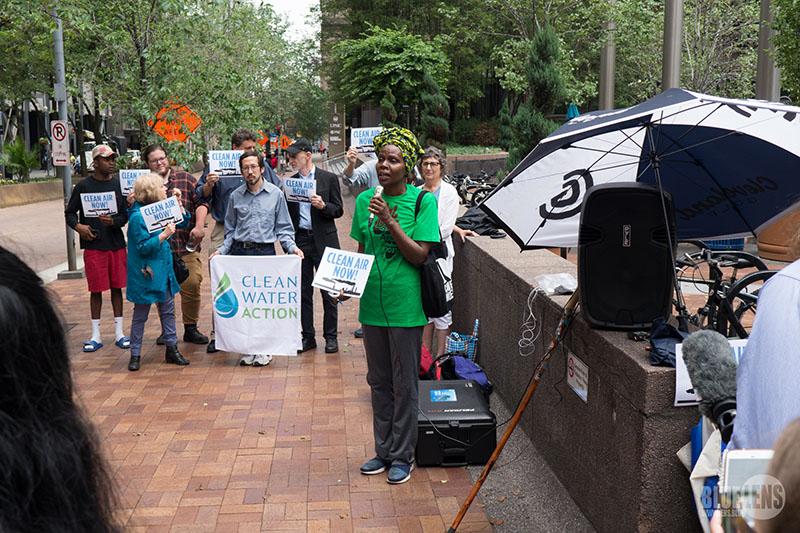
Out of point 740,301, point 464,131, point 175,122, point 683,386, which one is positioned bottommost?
point 740,301

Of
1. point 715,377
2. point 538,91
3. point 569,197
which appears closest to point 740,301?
point 569,197

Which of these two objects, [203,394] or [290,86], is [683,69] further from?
[290,86]

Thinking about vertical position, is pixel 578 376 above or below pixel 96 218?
below

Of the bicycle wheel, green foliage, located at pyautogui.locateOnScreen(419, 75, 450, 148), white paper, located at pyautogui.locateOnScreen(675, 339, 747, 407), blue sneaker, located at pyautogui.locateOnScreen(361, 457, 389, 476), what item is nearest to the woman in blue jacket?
blue sneaker, located at pyautogui.locateOnScreen(361, 457, 389, 476)

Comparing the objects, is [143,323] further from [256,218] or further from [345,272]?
[345,272]

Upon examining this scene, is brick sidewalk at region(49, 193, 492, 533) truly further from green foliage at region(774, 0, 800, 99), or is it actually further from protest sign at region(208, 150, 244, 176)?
green foliage at region(774, 0, 800, 99)

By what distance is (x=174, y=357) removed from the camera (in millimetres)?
8508

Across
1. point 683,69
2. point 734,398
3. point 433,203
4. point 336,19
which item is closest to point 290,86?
point 336,19

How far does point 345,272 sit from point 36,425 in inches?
175

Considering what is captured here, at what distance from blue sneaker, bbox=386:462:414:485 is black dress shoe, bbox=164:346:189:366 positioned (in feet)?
11.7

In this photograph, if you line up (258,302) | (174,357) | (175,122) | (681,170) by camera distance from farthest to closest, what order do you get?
(175,122) < (174,357) < (258,302) < (681,170)

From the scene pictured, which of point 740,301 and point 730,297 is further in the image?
point 740,301

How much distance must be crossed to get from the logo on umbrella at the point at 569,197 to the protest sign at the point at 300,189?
168 inches

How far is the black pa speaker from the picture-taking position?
4.16m
